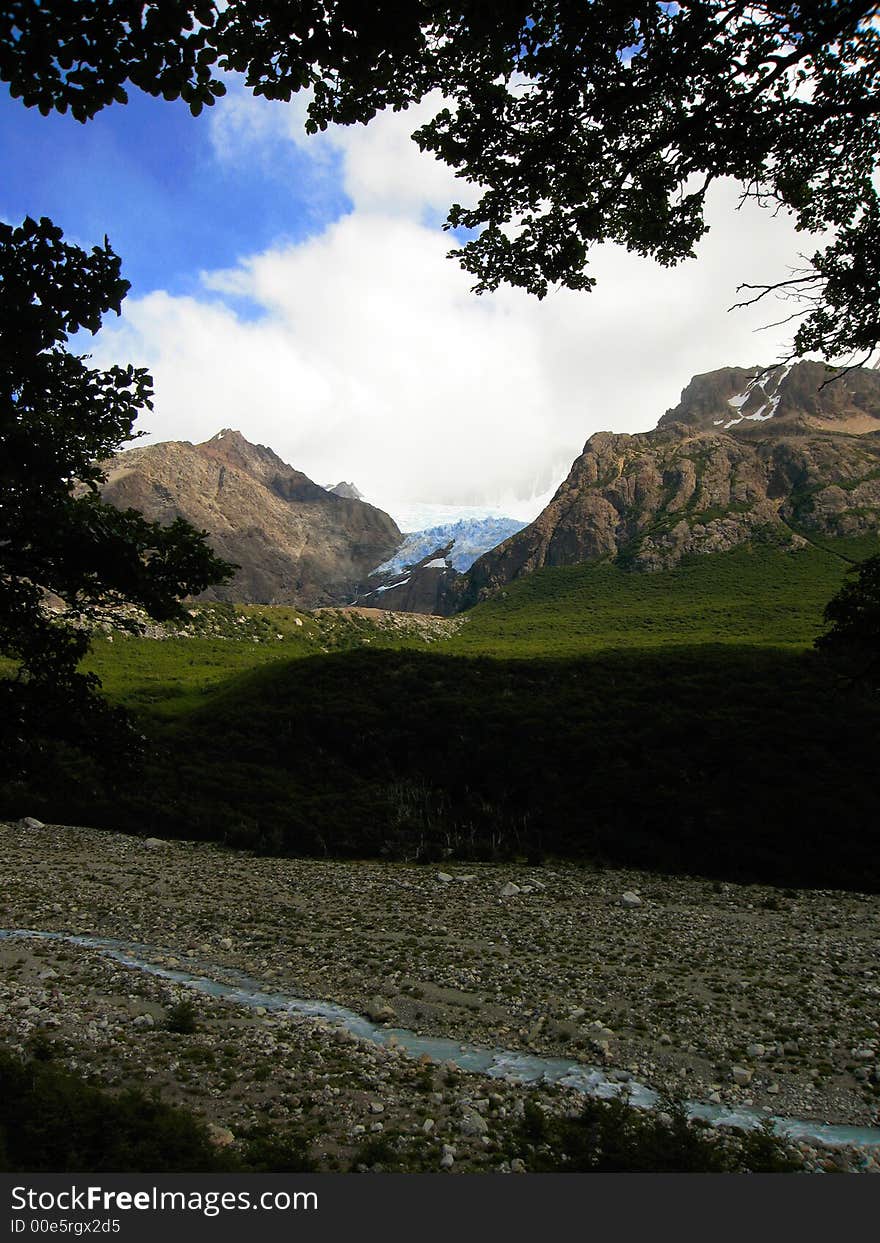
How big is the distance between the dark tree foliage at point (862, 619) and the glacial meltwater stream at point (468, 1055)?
23.2ft

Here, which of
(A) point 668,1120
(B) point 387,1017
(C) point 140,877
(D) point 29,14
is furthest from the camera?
(C) point 140,877

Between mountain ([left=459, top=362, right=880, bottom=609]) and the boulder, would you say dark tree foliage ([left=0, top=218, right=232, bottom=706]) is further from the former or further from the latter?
mountain ([left=459, top=362, right=880, bottom=609])

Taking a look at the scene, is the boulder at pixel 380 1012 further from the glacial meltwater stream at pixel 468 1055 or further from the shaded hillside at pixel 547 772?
the shaded hillside at pixel 547 772

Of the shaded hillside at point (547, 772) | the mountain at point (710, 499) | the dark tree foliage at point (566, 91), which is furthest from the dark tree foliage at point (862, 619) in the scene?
the mountain at point (710, 499)

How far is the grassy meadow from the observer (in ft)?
90.0

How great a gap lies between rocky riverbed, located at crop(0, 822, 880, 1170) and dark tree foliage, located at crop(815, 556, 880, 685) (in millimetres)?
6967

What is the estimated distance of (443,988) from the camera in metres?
14.7

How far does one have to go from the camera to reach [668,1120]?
915 cm

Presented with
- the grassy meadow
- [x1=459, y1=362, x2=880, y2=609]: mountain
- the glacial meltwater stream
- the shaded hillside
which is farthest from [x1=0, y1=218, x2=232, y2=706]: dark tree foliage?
[x1=459, y1=362, x2=880, y2=609]: mountain

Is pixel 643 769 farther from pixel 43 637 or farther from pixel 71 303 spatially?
pixel 71 303

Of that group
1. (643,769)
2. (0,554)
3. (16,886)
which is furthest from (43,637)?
(643,769)

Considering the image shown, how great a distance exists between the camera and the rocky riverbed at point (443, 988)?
9.80 meters

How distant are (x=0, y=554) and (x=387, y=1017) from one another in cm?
1113

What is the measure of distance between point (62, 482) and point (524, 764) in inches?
Result: 1099
